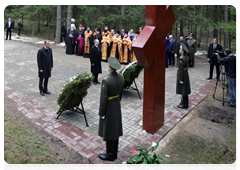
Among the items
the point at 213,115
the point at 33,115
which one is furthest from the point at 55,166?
the point at 213,115

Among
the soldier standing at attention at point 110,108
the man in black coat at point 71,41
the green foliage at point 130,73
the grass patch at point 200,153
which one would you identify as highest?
the man in black coat at point 71,41

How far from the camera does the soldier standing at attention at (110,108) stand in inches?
172

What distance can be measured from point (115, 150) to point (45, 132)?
1.91 meters

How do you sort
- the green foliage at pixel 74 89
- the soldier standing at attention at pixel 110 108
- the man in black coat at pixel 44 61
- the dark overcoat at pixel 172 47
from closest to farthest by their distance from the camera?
A: the soldier standing at attention at pixel 110 108 < the green foliage at pixel 74 89 < the man in black coat at pixel 44 61 < the dark overcoat at pixel 172 47

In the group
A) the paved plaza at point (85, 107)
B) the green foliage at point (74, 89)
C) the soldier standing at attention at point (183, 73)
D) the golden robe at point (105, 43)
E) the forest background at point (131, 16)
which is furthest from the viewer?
the forest background at point (131, 16)

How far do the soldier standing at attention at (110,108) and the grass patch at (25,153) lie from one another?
1028 mm

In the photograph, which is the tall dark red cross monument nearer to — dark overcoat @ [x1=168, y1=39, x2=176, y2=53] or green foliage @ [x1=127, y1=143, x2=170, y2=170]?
green foliage @ [x1=127, y1=143, x2=170, y2=170]

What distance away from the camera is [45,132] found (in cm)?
553

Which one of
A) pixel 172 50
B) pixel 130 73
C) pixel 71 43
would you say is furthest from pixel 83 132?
pixel 71 43

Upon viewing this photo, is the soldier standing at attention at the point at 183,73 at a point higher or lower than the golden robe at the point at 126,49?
lower

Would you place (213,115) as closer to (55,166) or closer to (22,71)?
(55,166)

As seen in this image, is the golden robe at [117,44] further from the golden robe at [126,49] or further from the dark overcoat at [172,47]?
the dark overcoat at [172,47]

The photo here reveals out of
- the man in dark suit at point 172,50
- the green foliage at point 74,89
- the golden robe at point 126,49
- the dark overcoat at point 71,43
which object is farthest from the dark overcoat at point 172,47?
the green foliage at point 74,89

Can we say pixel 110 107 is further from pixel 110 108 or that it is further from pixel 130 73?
pixel 130 73
